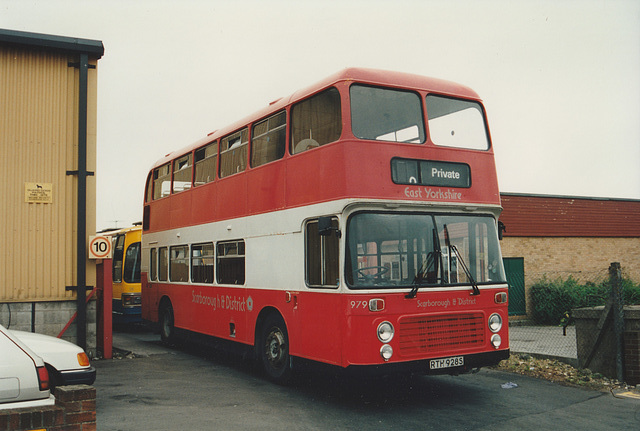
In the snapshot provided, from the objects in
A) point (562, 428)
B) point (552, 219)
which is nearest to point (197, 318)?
point (562, 428)

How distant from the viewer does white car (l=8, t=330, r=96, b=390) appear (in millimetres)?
5992

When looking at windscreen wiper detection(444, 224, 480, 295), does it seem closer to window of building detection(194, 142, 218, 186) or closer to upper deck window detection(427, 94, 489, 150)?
upper deck window detection(427, 94, 489, 150)

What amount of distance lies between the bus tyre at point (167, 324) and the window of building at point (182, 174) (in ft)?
9.01

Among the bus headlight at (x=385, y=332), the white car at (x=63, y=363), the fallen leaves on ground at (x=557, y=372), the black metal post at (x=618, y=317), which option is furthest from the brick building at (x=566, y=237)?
the white car at (x=63, y=363)

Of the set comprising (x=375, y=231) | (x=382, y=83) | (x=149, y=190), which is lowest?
(x=375, y=231)

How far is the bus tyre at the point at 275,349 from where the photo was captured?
9.20 metres

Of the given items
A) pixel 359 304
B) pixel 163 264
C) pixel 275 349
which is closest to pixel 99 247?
pixel 163 264

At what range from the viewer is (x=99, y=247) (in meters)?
11.8

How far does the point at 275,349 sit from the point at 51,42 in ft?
23.4

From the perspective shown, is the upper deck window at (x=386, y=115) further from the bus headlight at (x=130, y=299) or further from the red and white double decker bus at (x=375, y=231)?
the bus headlight at (x=130, y=299)

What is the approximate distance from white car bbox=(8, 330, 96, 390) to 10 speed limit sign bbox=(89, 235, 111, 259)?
565 cm

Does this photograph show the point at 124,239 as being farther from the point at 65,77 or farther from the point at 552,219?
the point at 552,219

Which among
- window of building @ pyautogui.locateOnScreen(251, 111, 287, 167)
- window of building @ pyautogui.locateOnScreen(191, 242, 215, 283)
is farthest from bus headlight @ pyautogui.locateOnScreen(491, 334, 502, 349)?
window of building @ pyautogui.locateOnScreen(191, 242, 215, 283)

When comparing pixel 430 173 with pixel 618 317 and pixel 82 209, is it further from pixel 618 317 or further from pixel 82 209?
pixel 82 209
